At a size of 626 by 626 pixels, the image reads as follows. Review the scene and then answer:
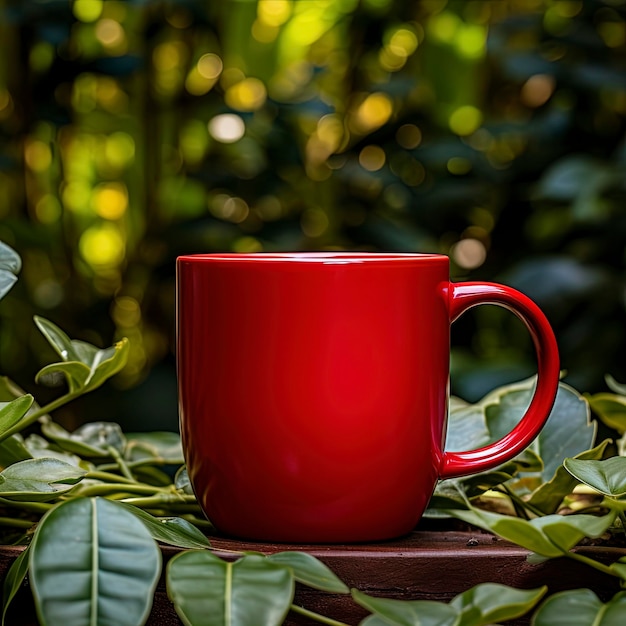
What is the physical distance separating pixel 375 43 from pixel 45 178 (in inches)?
24.5

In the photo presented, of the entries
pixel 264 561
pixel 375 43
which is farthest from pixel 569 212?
pixel 264 561

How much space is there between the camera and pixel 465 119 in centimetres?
177

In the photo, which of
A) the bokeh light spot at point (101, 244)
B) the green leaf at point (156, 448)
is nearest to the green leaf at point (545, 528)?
the green leaf at point (156, 448)

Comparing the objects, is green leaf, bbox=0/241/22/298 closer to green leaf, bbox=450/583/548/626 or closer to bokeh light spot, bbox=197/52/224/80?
green leaf, bbox=450/583/548/626

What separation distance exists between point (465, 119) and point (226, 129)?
47 centimetres

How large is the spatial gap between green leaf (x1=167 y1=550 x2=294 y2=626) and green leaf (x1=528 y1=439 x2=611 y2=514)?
168 mm

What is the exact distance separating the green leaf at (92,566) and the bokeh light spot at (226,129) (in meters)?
1.23

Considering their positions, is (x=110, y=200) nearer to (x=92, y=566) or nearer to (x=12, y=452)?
(x=12, y=452)

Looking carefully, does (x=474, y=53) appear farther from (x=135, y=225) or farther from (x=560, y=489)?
(x=560, y=489)

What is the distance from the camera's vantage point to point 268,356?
1.37ft

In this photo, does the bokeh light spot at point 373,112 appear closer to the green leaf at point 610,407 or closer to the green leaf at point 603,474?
the green leaf at point 610,407

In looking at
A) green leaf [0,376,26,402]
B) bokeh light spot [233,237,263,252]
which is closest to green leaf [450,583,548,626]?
green leaf [0,376,26,402]

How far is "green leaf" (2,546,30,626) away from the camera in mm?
368

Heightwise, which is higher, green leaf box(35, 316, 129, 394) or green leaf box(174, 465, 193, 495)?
green leaf box(35, 316, 129, 394)
